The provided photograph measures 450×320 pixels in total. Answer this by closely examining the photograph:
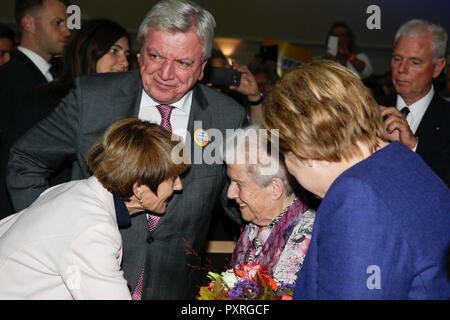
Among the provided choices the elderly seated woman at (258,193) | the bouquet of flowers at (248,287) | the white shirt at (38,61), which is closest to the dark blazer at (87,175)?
the elderly seated woman at (258,193)

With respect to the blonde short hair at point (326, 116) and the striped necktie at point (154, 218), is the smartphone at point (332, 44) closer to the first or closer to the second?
the striped necktie at point (154, 218)

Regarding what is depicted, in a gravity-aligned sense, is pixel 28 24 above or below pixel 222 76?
above

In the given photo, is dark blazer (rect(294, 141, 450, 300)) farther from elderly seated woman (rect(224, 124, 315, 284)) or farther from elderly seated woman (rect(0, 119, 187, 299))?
elderly seated woman (rect(224, 124, 315, 284))

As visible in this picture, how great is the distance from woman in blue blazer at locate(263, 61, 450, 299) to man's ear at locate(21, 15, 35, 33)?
2648 mm

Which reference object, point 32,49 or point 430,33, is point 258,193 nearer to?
point 430,33

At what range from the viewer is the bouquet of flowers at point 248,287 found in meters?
1.62

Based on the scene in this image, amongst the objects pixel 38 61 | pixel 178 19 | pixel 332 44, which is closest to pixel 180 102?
pixel 178 19

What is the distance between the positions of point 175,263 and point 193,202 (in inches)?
11.7

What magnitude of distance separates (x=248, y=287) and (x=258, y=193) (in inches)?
29.4

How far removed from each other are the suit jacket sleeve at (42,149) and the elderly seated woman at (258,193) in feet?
2.39

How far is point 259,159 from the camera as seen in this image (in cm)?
231

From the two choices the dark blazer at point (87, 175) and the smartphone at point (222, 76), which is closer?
the dark blazer at point (87, 175)

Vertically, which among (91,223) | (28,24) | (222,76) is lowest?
(91,223)
